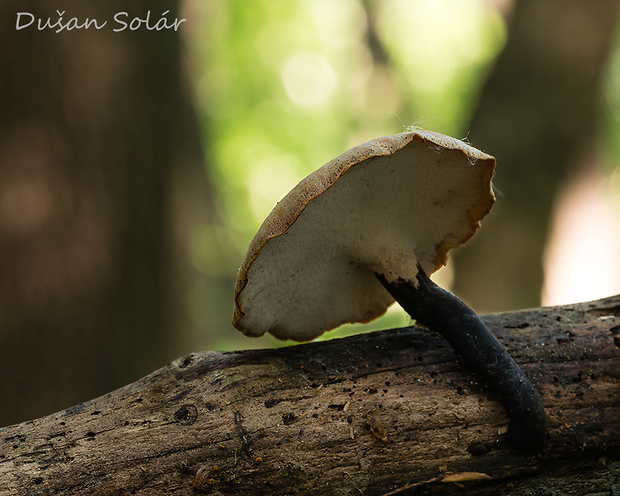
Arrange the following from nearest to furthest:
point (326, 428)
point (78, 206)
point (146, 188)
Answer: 1. point (326, 428)
2. point (78, 206)
3. point (146, 188)

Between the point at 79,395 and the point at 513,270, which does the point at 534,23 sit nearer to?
the point at 513,270

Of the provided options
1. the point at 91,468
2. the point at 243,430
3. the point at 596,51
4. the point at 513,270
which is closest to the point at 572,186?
the point at 513,270

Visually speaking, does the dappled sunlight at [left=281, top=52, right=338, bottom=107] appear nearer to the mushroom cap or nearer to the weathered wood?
the mushroom cap

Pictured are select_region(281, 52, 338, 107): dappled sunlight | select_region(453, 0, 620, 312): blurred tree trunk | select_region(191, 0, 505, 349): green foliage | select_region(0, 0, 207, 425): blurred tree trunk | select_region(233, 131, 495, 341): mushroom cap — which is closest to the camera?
select_region(233, 131, 495, 341): mushroom cap

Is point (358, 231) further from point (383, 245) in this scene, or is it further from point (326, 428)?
point (326, 428)

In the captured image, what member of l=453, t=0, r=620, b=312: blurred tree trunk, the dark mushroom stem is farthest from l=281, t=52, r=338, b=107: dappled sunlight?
the dark mushroom stem

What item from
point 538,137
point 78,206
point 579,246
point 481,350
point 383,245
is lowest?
point 481,350

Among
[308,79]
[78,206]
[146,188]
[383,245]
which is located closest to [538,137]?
[146,188]

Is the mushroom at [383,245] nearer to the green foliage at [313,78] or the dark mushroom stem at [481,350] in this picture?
the dark mushroom stem at [481,350]
